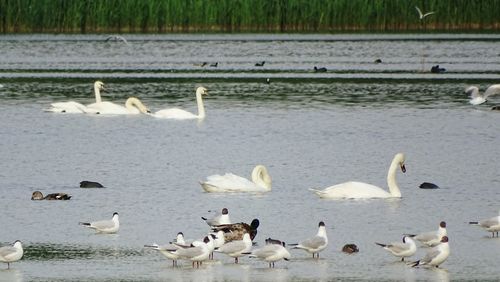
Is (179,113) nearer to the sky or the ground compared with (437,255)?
nearer to the ground

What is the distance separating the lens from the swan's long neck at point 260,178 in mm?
20359

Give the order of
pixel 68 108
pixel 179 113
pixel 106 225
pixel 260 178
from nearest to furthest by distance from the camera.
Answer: pixel 106 225, pixel 260 178, pixel 179 113, pixel 68 108

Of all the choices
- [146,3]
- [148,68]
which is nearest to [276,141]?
[148,68]

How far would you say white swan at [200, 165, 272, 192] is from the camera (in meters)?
20.2

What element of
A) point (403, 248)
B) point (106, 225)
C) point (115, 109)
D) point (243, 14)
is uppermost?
point (243, 14)

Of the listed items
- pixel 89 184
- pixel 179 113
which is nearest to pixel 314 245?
pixel 89 184

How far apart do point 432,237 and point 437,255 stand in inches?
44.3

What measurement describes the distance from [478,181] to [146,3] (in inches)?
1515

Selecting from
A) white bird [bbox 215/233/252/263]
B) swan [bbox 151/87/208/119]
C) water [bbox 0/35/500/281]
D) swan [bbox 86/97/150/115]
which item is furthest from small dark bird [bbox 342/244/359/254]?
swan [bbox 86/97/150/115]

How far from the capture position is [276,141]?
27562 mm

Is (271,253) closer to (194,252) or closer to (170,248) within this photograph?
(194,252)

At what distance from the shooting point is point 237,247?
14.9 meters

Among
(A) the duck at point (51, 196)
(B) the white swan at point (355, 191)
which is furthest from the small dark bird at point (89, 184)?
(B) the white swan at point (355, 191)

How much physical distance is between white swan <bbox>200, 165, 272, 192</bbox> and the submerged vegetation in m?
38.0
